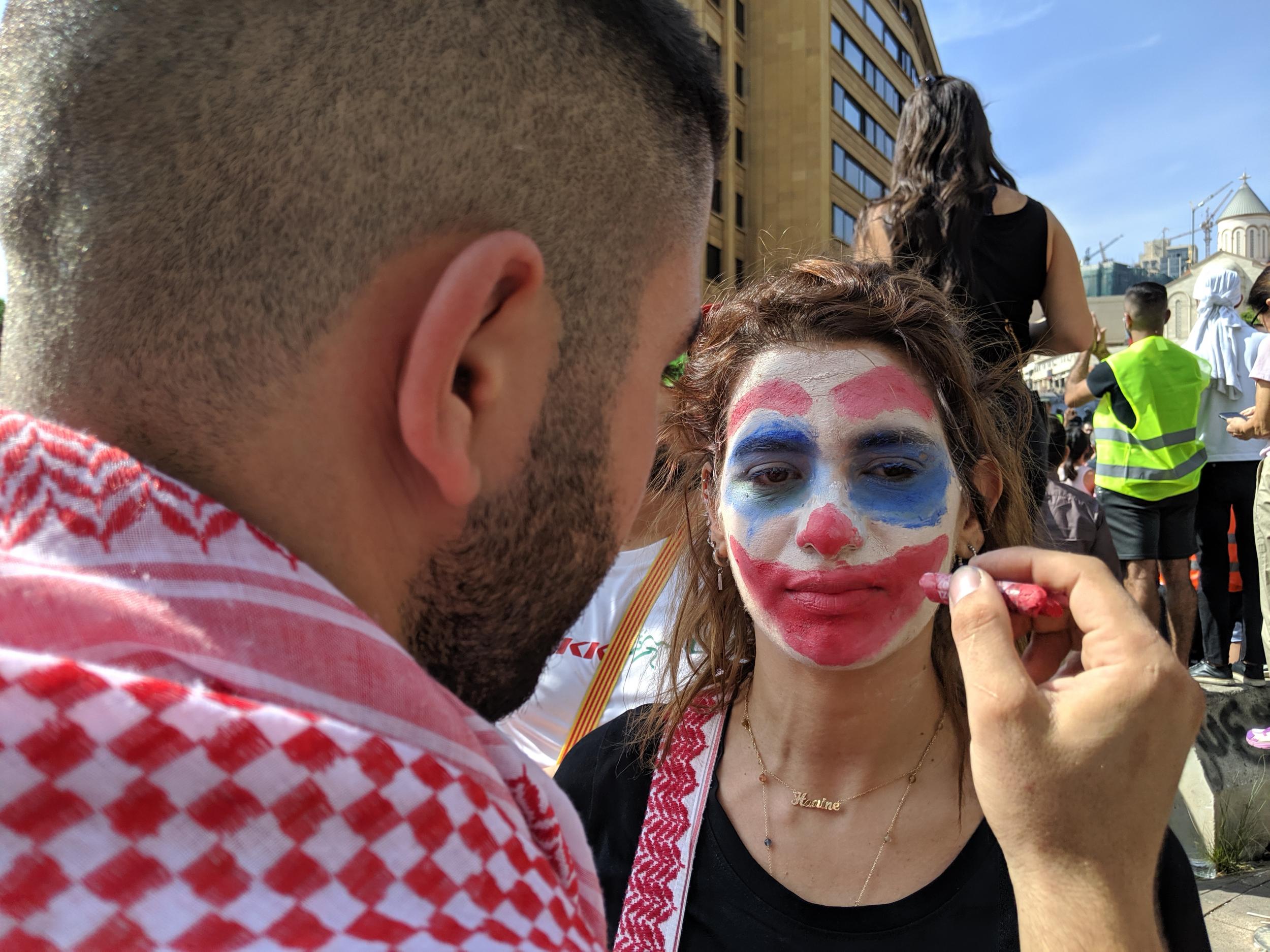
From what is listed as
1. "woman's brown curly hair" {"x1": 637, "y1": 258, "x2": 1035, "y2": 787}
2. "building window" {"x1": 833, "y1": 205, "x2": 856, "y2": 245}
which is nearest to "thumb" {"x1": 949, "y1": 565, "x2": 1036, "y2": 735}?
"woman's brown curly hair" {"x1": 637, "y1": 258, "x2": 1035, "y2": 787}

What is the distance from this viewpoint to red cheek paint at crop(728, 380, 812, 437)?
6.59ft

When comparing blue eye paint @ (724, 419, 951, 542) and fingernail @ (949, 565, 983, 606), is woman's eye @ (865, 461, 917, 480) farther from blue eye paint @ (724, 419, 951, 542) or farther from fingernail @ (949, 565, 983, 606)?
fingernail @ (949, 565, 983, 606)

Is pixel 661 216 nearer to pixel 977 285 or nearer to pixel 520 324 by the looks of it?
pixel 520 324

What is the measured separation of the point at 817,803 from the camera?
1869 millimetres

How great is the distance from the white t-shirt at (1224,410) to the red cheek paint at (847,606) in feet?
13.8

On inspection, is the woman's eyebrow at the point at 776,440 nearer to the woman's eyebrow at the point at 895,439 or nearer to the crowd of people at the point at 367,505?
the woman's eyebrow at the point at 895,439

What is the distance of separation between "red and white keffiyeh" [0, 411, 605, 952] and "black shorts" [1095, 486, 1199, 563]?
517cm

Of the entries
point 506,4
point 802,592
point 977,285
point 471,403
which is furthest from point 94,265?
point 977,285

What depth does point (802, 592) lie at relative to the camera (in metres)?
1.87

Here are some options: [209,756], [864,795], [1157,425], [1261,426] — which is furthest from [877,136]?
[209,756]

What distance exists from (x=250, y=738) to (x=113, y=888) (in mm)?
98

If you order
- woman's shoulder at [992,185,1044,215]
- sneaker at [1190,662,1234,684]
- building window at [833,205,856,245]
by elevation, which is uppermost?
building window at [833,205,856,245]

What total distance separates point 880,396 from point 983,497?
37cm

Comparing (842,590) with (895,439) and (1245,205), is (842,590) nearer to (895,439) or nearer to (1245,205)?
(895,439)
